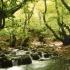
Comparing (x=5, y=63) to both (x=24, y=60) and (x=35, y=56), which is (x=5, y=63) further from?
(x=35, y=56)

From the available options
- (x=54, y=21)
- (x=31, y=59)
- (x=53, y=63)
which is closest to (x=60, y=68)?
(x=53, y=63)

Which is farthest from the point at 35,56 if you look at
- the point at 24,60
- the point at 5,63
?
the point at 5,63

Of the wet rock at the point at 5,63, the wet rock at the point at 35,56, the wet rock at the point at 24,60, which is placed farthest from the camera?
the wet rock at the point at 35,56

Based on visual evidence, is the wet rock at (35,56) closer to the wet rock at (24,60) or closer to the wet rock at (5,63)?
the wet rock at (24,60)

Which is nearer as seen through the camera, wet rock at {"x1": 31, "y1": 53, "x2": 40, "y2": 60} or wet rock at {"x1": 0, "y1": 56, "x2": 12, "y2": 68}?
wet rock at {"x1": 0, "y1": 56, "x2": 12, "y2": 68}

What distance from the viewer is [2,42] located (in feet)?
99.9

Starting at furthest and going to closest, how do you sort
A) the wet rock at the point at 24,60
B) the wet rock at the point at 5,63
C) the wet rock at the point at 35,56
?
the wet rock at the point at 35,56
the wet rock at the point at 24,60
the wet rock at the point at 5,63

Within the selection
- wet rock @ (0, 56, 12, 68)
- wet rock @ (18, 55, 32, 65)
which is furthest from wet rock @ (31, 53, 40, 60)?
wet rock @ (0, 56, 12, 68)

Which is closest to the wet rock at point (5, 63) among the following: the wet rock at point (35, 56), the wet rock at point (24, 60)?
the wet rock at point (24, 60)

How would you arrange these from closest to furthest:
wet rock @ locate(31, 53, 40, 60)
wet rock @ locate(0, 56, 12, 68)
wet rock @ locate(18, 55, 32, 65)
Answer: wet rock @ locate(0, 56, 12, 68), wet rock @ locate(18, 55, 32, 65), wet rock @ locate(31, 53, 40, 60)

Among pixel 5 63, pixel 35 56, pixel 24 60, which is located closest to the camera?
pixel 5 63

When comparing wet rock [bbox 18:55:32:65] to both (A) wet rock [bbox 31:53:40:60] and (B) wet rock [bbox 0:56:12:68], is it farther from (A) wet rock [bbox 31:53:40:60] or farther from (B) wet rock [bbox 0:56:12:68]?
(B) wet rock [bbox 0:56:12:68]

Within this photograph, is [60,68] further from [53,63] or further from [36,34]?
[36,34]

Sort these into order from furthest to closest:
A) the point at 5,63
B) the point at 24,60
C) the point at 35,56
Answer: the point at 35,56
the point at 24,60
the point at 5,63
